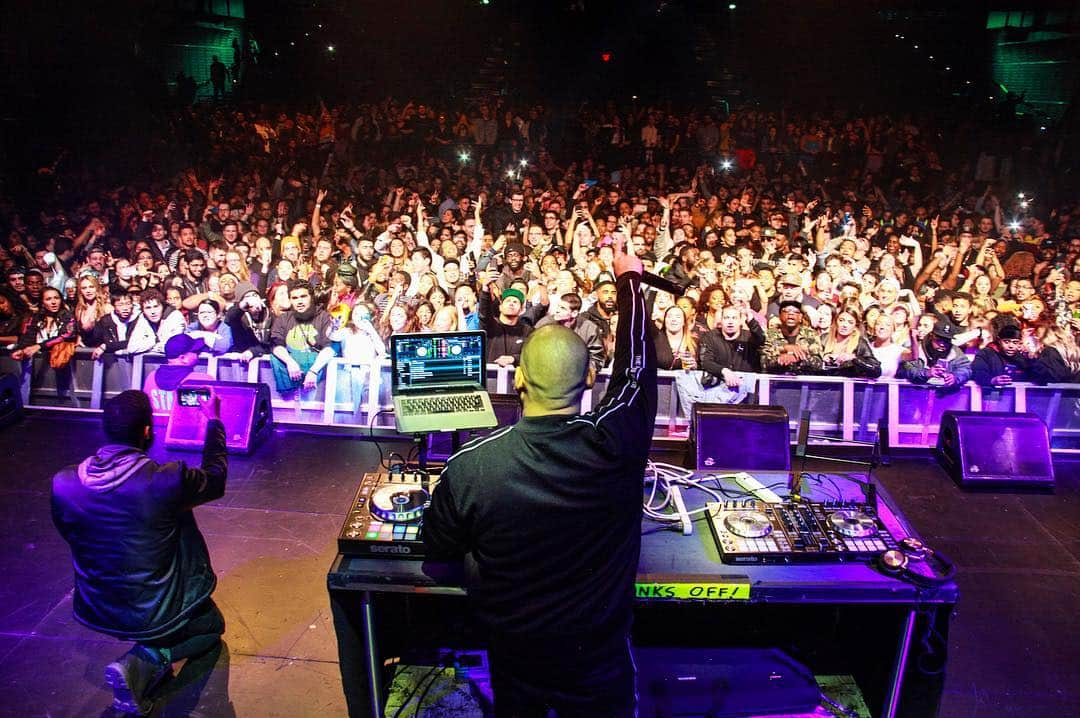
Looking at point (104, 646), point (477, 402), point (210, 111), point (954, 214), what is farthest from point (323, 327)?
point (954, 214)

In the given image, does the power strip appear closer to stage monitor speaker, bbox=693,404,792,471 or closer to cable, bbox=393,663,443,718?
stage monitor speaker, bbox=693,404,792,471

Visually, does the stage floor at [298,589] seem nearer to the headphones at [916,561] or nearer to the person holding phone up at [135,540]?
the person holding phone up at [135,540]

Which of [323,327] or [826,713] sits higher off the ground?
[323,327]

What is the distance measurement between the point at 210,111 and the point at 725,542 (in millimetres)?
8209

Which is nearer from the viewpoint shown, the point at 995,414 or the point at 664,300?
the point at 995,414

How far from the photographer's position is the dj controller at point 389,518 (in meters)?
2.14

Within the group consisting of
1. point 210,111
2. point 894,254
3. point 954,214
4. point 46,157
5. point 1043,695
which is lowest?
point 1043,695

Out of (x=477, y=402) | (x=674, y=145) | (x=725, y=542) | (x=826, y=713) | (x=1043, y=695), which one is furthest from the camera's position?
(x=674, y=145)

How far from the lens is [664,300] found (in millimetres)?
5629

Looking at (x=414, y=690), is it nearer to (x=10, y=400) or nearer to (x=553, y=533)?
(x=553, y=533)

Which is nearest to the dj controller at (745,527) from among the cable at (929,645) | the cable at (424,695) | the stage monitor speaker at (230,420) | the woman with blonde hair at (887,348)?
the cable at (929,645)

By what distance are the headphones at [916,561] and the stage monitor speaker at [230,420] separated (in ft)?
13.6

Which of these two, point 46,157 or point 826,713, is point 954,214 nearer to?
point 826,713

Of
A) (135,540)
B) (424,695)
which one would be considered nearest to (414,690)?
(424,695)
